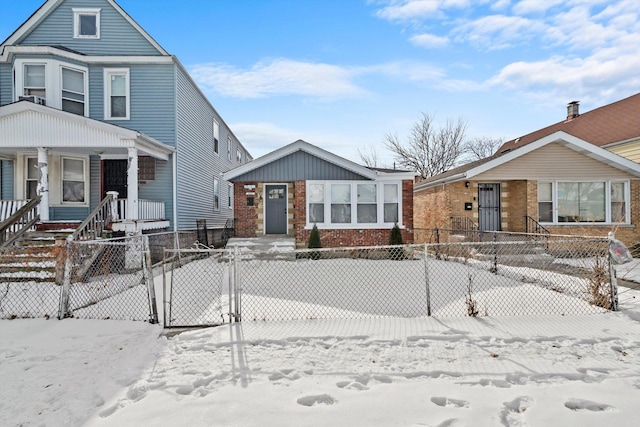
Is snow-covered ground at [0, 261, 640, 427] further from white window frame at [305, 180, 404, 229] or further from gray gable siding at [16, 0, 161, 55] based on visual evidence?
gray gable siding at [16, 0, 161, 55]

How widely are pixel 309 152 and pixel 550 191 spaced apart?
31.6ft

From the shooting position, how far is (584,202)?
612 inches

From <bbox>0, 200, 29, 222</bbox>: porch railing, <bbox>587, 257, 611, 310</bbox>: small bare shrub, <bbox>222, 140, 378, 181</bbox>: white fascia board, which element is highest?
<bbox>222, 140, 378, 181</bbox>: white fascia board

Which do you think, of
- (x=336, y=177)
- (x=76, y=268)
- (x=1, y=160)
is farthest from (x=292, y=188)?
(x=1, y=160)

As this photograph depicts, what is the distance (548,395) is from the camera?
3.50m

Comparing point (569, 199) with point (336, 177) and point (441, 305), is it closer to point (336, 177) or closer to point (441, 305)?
point (336, 177)

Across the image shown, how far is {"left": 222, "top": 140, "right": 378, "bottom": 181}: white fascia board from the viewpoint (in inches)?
561

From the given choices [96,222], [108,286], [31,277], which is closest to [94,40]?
[96,222]

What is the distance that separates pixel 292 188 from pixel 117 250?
6.46m

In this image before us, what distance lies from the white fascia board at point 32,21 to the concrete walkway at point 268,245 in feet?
34.0

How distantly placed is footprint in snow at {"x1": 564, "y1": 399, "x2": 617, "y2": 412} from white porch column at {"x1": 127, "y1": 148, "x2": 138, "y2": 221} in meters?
11.1

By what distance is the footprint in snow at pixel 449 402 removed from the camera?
3355 mm

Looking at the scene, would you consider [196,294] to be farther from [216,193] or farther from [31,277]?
[216,193]

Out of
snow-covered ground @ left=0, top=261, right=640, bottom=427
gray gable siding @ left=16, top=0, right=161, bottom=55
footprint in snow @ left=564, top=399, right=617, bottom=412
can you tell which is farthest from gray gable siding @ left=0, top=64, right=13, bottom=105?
footprint in snow @ left=564, top=399, right=617, bottom=412
